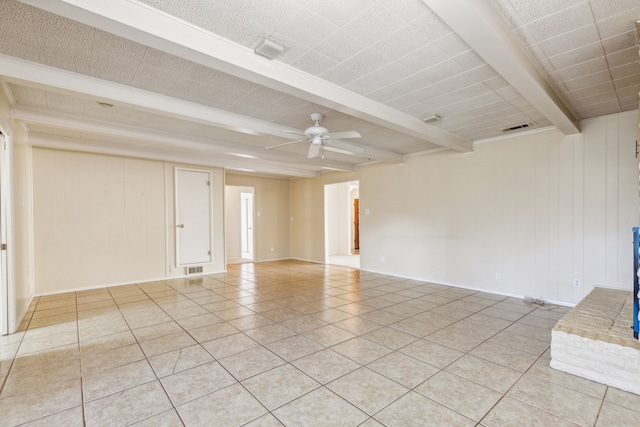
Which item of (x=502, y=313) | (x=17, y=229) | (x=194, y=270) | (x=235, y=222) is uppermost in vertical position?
(x=17, y=229)

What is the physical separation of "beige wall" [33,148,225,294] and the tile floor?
898 mm

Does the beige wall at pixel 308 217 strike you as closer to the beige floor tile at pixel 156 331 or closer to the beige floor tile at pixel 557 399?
the beige floor tile at pixel 156 331

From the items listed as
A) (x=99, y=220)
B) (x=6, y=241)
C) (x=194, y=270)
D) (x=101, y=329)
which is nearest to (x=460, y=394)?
(x=101, y=329)

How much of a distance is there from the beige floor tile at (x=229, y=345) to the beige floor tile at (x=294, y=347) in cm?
22

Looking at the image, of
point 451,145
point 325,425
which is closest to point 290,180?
point 451,145

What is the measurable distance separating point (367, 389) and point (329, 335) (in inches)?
40.4

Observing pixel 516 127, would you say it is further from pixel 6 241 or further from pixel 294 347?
pixel 6 241

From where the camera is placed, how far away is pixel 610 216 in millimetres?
3885

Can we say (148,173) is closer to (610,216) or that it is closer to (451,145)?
(451,145)

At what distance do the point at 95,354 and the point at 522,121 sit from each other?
5.66 m

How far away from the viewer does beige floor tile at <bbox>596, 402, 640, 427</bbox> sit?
184cm

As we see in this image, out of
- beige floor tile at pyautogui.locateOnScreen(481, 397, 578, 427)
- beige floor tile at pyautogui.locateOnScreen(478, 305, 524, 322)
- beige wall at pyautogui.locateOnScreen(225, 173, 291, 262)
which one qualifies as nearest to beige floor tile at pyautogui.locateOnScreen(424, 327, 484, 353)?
beige floor tile at pyautogui.locateOnScreen(481, 397, 578, 427)

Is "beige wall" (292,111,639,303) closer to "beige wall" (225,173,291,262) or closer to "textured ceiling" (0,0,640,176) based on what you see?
"textured ceiling" (0,0,640,176)

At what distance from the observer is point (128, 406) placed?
2006mm
